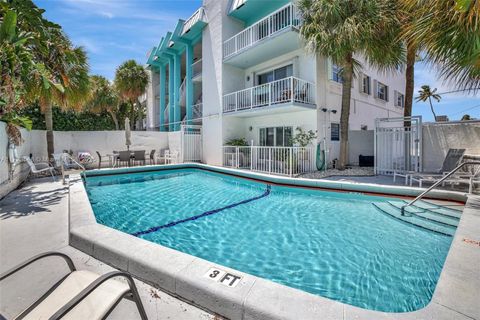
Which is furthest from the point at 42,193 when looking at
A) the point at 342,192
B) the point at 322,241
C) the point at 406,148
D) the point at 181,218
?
the point at 406,148

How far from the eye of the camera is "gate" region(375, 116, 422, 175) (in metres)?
9.76

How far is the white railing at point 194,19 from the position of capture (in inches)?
633

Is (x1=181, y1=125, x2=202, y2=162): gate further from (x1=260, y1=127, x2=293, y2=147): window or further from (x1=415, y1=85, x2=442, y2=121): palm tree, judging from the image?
(x1=415, y1=85, x2=442, y2=121): palm tree

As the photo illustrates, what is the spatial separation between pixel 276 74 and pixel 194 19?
753 centimetres

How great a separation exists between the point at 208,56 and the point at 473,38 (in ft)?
46.2

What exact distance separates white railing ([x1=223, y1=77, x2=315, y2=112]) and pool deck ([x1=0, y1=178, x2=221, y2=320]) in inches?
370

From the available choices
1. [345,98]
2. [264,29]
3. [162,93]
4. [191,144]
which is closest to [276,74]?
[264,29]

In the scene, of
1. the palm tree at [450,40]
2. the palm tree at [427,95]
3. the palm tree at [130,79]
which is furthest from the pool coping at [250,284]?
the palm tree at [427,95]

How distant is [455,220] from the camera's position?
526 centimetres

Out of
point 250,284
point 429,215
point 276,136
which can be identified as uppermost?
point 276,136

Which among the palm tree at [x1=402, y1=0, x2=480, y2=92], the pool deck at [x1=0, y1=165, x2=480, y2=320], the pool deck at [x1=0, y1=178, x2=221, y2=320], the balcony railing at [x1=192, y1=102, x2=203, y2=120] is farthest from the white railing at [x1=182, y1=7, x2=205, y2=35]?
the pool deck at [x1=0, y1=165, x2=480, y2=320]

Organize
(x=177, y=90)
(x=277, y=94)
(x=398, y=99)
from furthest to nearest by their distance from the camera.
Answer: (x=398, y=99) → (x=177, y=90) → (x=277, y=94)

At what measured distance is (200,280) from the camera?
248 cm

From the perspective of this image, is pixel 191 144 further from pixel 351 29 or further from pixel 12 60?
pixel 351 29
